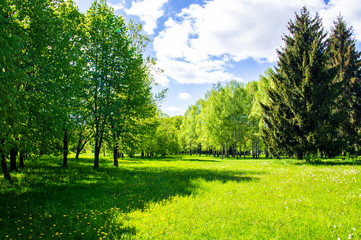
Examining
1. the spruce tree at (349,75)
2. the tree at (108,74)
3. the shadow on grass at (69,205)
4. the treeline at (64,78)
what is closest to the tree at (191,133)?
the spruce tree at (349,75)

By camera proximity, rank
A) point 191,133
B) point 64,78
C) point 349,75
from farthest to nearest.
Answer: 1. point 191,133
2. point 349,75
3. point 64,78

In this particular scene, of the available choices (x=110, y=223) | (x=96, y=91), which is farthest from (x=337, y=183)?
(x=96, y=91)

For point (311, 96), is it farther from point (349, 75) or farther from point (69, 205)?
point (69, 205)

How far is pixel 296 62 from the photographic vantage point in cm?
2006

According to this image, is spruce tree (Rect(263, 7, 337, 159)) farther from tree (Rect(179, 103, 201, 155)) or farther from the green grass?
tree (Rect(179, 103, 201, 155))

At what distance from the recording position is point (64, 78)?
1176 cm

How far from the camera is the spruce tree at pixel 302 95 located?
58.7 ft

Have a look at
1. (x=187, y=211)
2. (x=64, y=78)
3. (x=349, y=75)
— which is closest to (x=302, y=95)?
(x=349, y=75)

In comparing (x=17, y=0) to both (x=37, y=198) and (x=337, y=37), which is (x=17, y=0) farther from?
(x=337, y=37)

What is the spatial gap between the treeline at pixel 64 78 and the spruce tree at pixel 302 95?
46.0 feet

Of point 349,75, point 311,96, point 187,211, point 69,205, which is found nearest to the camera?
point 187,211

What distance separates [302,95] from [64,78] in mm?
20930

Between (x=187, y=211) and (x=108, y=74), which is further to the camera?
(x=108, y=74)

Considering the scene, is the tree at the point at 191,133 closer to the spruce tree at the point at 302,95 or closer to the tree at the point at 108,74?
the spruce tree at the point at 302,95
